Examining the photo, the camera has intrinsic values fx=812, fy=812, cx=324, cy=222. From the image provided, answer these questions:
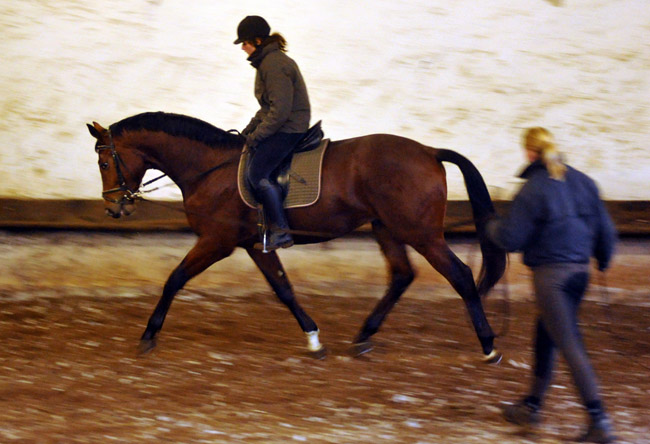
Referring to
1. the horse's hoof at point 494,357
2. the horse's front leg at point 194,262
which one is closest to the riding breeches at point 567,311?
the horse's hoof at point 494,357

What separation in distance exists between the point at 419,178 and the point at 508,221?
1.52 meters

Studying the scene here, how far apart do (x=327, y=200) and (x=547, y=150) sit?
199 centimetres

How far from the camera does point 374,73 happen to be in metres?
7.96

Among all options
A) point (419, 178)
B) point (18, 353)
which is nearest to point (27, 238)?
point (18, 353)

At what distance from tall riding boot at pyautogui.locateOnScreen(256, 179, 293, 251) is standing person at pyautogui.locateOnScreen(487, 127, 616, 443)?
6.37ft

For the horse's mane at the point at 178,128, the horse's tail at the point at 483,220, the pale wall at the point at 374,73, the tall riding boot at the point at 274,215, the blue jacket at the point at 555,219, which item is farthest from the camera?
the pale wall at the point at 374,73

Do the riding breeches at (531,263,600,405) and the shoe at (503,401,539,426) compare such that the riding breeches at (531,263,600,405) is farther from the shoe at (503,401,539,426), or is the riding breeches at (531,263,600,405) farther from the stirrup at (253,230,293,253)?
the stirrup at (253,230,293,253)

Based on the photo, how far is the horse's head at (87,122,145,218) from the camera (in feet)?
18.8

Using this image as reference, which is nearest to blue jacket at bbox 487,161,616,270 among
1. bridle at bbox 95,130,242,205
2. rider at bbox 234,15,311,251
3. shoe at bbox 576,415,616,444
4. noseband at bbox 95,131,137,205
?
shoe at bbox 576,415,616,444

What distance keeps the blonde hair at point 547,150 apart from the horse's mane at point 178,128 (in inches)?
99.1

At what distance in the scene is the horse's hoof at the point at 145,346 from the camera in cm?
578

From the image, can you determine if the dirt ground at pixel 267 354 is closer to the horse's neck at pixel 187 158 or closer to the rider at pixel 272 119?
the rider at pixel 272 119

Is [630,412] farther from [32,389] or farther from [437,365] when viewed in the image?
[32,389]

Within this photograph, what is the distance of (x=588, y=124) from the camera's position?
7.91 metres
